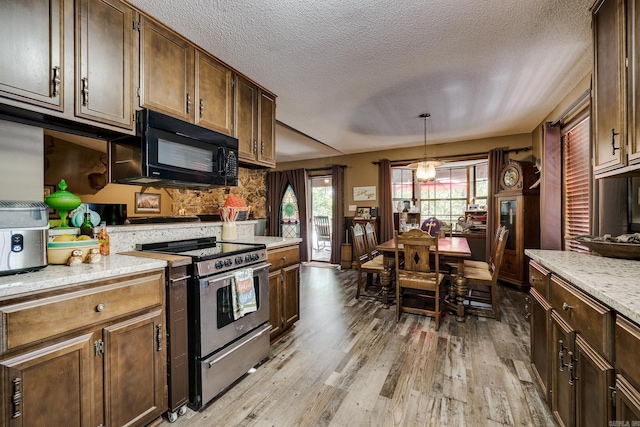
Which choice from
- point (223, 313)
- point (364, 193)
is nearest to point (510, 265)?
point (364, 193)

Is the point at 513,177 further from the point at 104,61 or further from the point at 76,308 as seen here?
the point at 76,308

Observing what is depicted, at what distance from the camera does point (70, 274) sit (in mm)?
1186

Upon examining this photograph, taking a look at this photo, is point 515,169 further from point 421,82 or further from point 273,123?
point 273,123

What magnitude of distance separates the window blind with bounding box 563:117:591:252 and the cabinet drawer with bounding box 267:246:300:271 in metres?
2.88

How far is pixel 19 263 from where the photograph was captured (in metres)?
1.17

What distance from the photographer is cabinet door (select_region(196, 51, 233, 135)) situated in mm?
2223

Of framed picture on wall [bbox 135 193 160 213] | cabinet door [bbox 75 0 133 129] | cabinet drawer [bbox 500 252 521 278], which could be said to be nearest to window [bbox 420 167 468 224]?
cabinet drawer [bbox 500 252 521 278]

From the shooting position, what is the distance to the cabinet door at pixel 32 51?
4.21ft

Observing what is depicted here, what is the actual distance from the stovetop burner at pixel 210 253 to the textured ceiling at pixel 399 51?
5.22ft

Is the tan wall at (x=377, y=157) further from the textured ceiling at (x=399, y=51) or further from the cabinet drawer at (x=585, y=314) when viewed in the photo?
the cabinet drawer at (x=585, y=314)

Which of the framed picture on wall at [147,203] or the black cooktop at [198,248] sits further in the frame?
the framed picture on wall at [147,203]

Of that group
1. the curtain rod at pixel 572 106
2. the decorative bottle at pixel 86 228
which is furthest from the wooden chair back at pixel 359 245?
the decorative bottle at pixel 86 228

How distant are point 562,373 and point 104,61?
10.1 ft

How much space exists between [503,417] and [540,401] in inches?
13.7
